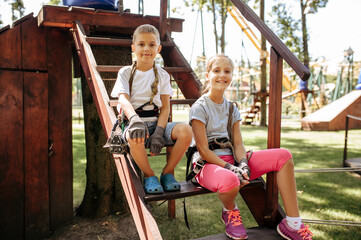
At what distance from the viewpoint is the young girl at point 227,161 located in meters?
2.08

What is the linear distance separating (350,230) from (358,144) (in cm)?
610

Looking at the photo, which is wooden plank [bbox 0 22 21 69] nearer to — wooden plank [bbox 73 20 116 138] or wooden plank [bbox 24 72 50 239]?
wooden plank [bbox 24 72 50 239]

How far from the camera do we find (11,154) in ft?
11.3

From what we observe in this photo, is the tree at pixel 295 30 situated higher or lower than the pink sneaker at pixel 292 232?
higher

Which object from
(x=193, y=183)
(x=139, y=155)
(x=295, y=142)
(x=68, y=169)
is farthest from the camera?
(x=295, y=142)

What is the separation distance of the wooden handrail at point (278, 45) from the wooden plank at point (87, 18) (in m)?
1.49

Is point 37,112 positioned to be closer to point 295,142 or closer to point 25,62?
point 25,62

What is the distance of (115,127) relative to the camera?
2.22m

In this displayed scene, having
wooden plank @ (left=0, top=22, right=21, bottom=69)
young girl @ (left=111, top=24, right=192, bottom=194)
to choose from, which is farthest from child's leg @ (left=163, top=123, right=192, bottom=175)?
wooden plank @ (left=0, top=22, right=21, bottom=69)

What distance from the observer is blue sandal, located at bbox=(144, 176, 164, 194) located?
6.79 feet

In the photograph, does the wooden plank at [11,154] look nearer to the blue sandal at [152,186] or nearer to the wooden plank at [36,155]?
the wooden plank at [36,155]

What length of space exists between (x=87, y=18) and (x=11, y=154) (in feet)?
5.43

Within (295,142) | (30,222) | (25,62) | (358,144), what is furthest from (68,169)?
(358,144)

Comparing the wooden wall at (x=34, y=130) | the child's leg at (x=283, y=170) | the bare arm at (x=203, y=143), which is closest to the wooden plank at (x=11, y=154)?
the wooden wall at (x=34, y=130)
